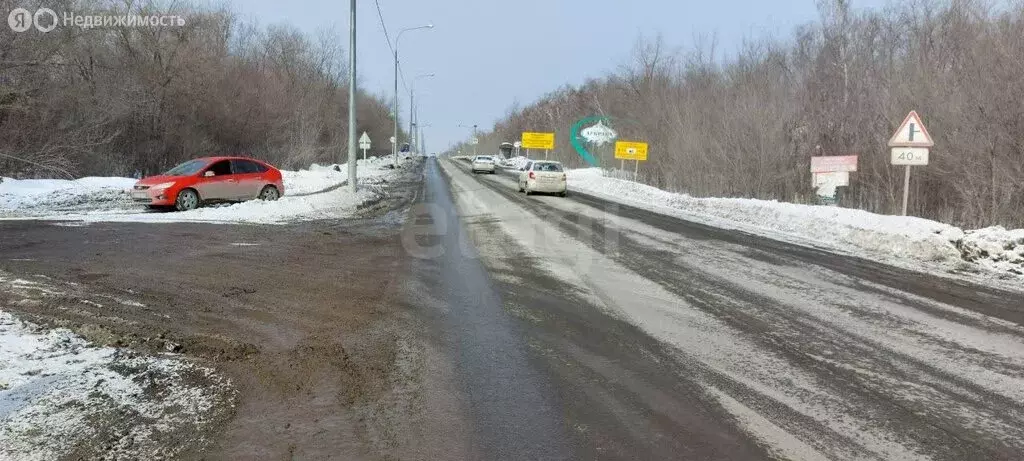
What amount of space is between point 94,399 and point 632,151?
115 feet

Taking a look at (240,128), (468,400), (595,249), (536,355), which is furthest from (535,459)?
(240,128)

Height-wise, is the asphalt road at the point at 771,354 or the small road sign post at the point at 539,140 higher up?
the small road sign post at the point at 539,140

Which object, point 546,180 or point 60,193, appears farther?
point 546,180

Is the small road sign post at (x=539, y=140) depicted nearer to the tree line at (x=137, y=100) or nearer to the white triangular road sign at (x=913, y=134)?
the tree line at (x=137, y=100)

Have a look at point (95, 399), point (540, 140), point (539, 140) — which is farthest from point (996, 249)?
point (539, 140)

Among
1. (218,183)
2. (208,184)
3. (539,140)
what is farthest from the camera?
(539,140)

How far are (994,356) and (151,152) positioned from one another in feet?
115

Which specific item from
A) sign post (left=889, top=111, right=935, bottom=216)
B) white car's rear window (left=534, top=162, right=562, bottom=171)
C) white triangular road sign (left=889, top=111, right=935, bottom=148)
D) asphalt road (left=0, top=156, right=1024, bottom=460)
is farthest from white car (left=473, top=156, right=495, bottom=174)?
asphalt road (left=0, top=156, right=1024, bottom=460)

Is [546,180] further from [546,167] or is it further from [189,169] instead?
[189,169]

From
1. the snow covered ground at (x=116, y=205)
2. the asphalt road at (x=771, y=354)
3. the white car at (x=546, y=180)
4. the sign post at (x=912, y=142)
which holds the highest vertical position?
the sign post at (x=912, y=142)

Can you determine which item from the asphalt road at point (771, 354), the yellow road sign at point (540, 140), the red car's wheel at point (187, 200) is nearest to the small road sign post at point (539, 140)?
the yellow road sign at point (540, 140)

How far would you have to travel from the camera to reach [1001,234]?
11719 mm

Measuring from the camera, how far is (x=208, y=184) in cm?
1852

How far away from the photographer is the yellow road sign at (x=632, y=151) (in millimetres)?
37006
